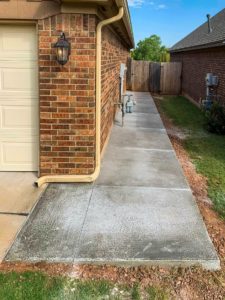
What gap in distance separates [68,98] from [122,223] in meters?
2.07

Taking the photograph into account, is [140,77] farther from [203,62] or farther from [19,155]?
[19,155]

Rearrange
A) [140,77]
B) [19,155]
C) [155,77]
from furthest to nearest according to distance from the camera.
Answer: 1. [140,77]
2. [155,77]
3. [19,155]

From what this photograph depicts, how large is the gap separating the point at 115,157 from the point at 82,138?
1.37 m

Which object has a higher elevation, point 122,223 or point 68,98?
point 68,98

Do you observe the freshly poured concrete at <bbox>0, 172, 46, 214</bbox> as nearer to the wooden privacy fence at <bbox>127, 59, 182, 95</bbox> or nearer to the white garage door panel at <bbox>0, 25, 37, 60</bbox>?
the white garage door panel at <bbox>0, 25, 37, 60</bbox>

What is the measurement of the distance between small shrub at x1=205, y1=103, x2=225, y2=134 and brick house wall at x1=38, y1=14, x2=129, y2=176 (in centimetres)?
516

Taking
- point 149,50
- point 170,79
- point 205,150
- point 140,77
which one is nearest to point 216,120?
point 205,150

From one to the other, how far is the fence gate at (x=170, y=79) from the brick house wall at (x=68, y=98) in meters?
15.7

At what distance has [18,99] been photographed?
542 cm

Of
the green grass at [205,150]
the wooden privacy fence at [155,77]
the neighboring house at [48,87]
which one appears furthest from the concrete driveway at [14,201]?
the wooden privacy fence at [155,77]

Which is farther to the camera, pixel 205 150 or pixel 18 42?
pixel 205 150

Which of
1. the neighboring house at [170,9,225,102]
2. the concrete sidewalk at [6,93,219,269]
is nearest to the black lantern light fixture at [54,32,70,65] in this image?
the concrete sidewalk at [6,93,219,269]

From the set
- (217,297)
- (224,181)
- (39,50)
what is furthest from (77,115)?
(217,297)

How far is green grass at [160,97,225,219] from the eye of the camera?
5402 mm
